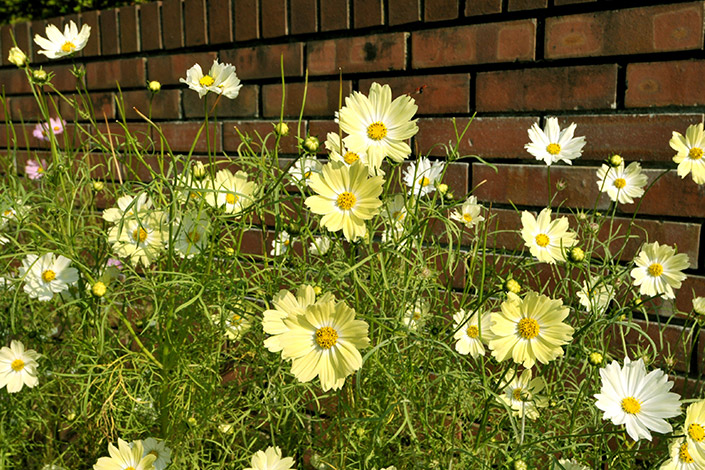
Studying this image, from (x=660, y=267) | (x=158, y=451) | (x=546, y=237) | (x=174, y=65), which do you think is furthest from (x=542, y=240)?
(x=174, y=65)

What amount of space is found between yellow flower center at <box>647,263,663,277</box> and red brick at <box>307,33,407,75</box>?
732 mm

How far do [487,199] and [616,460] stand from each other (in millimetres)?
633

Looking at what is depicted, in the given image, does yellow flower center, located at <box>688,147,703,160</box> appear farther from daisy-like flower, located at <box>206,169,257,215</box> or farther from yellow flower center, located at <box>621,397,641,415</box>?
daisy-like flower, located at <box>206,169,257,215</box>

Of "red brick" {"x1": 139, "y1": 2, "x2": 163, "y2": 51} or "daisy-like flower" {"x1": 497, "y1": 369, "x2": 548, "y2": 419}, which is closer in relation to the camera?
"daisy-like flower" {"x1": 497, "y1": 369, "x2": 548, "y2": 419}

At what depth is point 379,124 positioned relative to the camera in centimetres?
79

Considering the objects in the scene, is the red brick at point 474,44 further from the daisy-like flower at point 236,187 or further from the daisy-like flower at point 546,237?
the daisy-like flower at point 236,187

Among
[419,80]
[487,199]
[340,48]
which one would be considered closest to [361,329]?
[487,199]

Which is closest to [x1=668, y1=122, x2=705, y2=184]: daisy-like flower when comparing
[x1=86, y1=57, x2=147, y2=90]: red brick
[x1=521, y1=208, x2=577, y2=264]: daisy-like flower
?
[x1=521, y1=208, x2=577, y2=264]: daisy-like flower

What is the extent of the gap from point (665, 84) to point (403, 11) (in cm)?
60

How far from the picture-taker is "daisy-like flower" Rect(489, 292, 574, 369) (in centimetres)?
73

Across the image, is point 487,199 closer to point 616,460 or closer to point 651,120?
point 651,120

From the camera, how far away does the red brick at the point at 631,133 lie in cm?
114

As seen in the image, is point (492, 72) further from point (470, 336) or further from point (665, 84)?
point (470, 336)

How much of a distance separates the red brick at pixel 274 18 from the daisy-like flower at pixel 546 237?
3.07 feet
